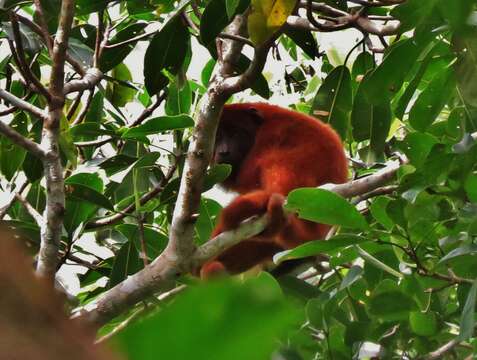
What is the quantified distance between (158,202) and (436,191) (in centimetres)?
130

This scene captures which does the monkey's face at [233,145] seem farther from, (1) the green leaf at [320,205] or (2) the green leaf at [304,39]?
(1) the green leaf at [320,205]

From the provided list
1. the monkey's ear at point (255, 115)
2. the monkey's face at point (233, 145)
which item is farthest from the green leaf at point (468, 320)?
the monkey's ear at point (255, 115)

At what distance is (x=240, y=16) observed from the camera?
9.89ft

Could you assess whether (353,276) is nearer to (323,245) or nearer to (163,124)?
(323,245)

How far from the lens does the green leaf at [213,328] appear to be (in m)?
0.27

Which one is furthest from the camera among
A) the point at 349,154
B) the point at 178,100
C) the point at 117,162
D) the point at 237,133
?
the point at 237,133

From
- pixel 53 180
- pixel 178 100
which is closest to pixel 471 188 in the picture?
pixel 53 180

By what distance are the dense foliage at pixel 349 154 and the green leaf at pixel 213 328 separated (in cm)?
94

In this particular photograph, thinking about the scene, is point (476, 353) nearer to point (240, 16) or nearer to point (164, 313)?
point (240, 16)

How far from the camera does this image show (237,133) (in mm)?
4438

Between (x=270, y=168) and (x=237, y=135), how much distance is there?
58 cm

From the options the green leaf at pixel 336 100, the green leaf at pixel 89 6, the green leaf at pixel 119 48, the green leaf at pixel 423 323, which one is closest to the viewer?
the green leaf at pixel 423 323

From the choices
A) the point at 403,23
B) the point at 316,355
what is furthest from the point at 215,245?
the point at 403,23

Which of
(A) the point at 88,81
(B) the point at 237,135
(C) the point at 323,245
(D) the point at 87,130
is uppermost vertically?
(A) the point at 88,81
